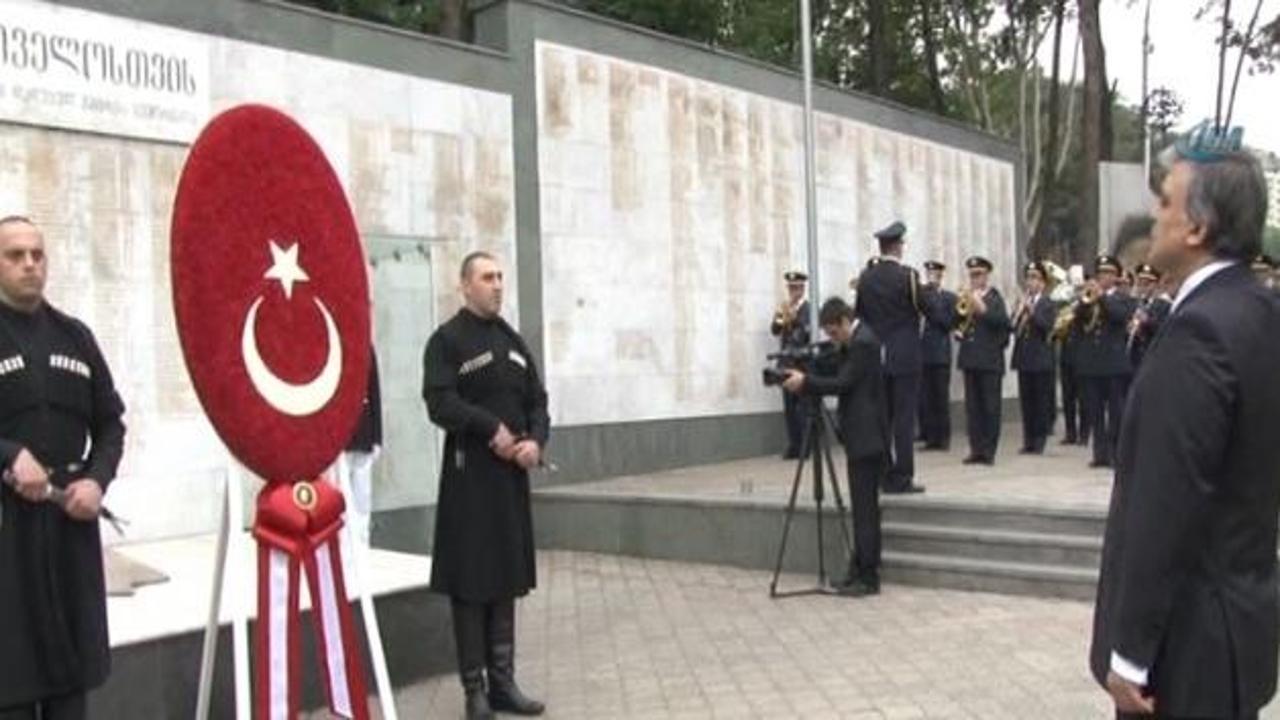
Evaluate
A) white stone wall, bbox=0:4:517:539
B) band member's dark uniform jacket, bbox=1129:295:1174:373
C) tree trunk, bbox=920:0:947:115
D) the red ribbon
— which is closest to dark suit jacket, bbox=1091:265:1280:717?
the red ribbon

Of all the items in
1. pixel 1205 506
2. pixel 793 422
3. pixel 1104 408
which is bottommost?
pixel 793 422

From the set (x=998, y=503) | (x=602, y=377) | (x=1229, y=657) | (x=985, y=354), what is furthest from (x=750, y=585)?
(x=1229, y=657)

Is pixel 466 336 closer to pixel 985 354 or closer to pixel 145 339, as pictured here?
pixel 145 339

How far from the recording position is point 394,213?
11.1 meters

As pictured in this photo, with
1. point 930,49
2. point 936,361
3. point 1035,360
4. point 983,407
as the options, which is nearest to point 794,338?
point 936,361

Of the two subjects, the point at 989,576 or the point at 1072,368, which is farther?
the point at 1072,368

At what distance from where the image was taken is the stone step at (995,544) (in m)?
8.86

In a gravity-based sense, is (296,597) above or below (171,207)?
below

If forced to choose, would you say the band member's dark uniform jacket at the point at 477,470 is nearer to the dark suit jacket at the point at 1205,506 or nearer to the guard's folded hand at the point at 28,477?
the guard's folded hand at the point at 28,477

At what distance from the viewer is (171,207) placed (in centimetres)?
728

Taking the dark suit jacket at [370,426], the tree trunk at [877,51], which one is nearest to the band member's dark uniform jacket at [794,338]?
the dark suit jacket at [370,426]

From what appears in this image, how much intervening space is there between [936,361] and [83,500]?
11180 mm

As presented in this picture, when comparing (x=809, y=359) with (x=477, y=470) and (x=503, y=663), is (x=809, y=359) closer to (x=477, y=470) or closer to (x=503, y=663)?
(x=477, y=470)

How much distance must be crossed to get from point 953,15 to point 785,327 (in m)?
20.3
